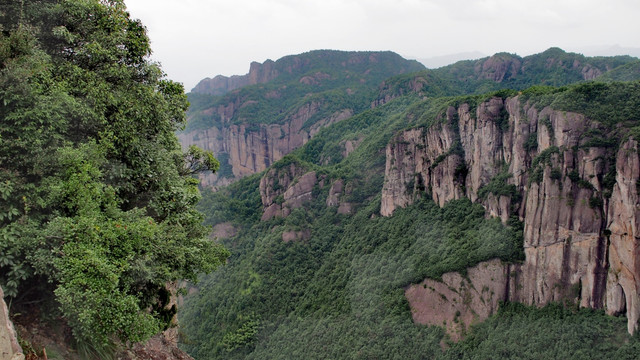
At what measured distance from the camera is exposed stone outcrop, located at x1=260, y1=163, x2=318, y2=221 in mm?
73688

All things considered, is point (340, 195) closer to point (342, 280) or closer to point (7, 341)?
point (342, 280)

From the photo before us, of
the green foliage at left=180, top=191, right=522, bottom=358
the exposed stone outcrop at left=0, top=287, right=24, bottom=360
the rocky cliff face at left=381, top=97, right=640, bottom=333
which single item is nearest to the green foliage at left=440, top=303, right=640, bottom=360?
the rocky cliff face at left=381, top=97, right=640, bottom=333

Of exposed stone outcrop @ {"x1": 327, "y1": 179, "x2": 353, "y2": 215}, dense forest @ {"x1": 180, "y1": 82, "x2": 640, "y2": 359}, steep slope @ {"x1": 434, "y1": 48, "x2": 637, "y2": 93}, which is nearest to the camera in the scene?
dense forest @ {"x1": 180, "y1": 82, "x2": 640, "y2": 359}

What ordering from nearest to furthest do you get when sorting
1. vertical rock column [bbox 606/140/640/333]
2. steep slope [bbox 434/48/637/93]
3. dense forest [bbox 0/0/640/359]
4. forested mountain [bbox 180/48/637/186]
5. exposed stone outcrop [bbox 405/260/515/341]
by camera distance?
1. dense forest [bbox 0/0/640/359]
2. vertical rock column [bbox 606/140/640/333]
3. exposed stone outcrop [bbox 405/260/515/341]
4. steep slope [bbox 434/48/637/93]
5. forested mountain [bbox 180/48/637/186]

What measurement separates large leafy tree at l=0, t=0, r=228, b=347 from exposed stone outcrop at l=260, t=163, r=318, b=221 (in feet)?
196

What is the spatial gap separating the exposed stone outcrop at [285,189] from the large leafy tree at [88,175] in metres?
59.7

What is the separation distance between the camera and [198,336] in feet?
172

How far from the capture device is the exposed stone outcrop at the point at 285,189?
242 feet

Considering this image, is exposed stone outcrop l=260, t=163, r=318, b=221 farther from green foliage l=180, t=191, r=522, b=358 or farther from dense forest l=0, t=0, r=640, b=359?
green foliage l=180, t=191, r=522, b=358

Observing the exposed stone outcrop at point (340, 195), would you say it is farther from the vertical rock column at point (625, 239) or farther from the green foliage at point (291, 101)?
the green foliage at point (291, 101)

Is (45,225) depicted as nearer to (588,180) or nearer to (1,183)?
(1,183)

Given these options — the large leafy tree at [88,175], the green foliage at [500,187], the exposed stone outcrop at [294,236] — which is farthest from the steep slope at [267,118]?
the large leafy tree at [88,175]

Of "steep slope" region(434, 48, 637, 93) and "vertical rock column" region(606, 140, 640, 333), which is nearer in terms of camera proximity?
"vertical rock column" region(606, 140, 640, 333)

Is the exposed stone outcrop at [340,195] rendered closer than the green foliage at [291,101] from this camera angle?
Yes
